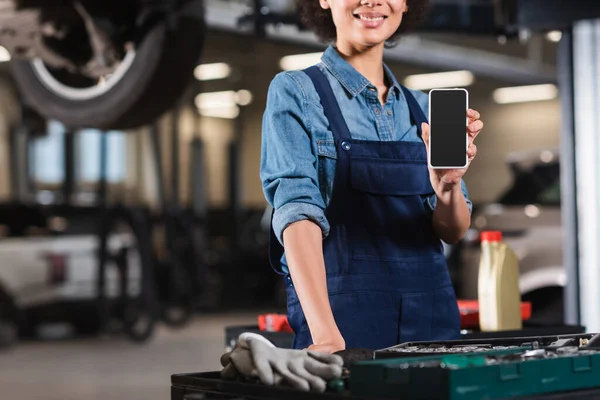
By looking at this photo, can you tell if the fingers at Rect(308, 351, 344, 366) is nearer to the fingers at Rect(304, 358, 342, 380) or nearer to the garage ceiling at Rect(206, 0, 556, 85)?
the fingers at Rect(304, 358, 342, 380)

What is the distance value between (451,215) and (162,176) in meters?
8.05

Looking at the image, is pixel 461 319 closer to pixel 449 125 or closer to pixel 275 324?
pixel 275 324

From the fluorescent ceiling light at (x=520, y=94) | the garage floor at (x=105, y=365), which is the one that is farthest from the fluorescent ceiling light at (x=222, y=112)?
the garage floor at (x=105, y=365)

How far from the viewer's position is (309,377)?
1.08m

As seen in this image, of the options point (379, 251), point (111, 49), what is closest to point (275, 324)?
point (379, 251)

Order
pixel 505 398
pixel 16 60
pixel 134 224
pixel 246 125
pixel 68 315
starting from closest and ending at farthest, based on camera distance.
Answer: pixel 505 398 < pixel 16 60 < pixel 134 224 < pixel 68 315 < pixel 246 125

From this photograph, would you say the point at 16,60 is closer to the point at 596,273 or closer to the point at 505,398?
the point at 596,273

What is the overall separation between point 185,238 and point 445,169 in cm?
792

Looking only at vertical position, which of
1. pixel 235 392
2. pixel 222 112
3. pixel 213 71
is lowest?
pixel 235 392

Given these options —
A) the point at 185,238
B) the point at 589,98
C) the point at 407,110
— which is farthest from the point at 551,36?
the point at 185,238

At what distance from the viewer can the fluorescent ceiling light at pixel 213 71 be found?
1422 centimetres

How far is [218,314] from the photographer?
11.2 m

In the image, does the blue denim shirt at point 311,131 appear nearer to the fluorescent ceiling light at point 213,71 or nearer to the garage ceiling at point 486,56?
the garage ceiling at point 486,56

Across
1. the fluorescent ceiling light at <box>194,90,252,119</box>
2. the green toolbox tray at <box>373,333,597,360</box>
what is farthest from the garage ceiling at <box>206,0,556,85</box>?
the green toolbox tray at <box>373,333,597,360</box>
